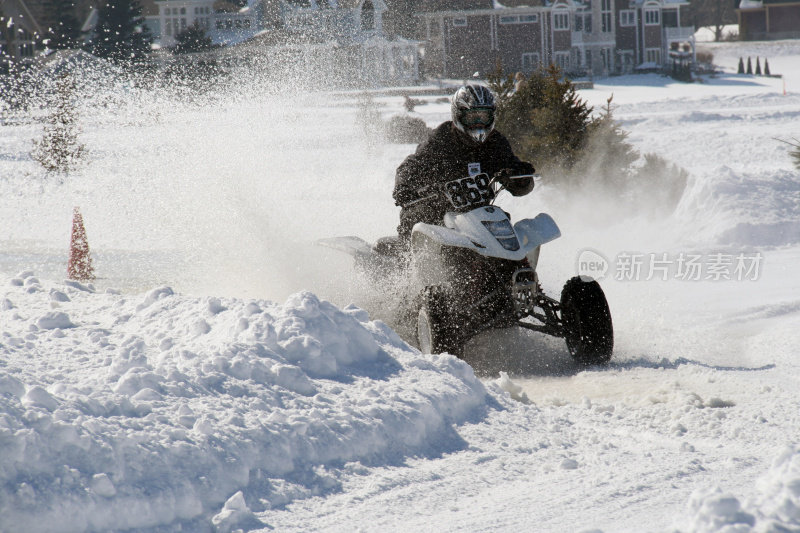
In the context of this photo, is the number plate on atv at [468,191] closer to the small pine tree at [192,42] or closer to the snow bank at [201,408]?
the snow bank at [201,408]

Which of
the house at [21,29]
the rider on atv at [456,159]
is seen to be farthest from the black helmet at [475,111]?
the house at [21,29]

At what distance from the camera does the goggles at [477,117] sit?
24.4 ft

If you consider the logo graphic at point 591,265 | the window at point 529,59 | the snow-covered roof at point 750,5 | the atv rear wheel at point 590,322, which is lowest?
the logo graphic at point 591,265

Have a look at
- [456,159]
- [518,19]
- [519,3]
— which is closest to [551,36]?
[518,19]

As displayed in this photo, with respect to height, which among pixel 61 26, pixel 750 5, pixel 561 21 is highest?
pixel 750 5

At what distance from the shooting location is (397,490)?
4320 millimetres

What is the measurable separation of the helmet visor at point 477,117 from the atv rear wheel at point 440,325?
1524 mm

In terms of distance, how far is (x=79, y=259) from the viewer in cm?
1090

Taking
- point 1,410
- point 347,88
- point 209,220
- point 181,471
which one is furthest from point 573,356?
point 347,88

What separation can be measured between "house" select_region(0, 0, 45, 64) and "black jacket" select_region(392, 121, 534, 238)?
44.2 metres

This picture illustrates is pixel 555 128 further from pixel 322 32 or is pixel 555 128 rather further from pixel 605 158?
pixel 322 32

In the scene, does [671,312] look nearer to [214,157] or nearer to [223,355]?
[223,355]

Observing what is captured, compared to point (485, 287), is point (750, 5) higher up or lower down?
higher up

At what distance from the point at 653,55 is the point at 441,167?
57.1 meters
